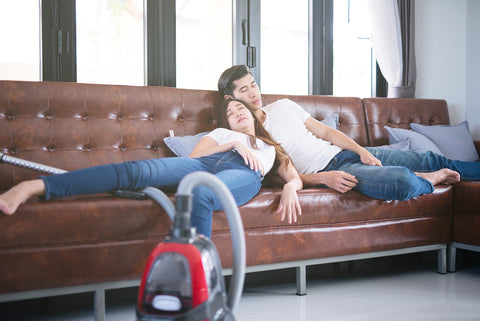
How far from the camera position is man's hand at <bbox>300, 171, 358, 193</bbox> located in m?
2.01

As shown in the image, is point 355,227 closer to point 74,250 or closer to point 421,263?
point 421,263

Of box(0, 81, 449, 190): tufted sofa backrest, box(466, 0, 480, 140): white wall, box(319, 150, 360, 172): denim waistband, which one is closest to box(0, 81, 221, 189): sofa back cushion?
box(0, 81, 449, 190): tufted sofa backrest

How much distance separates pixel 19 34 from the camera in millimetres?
2717

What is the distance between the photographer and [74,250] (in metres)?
1.55

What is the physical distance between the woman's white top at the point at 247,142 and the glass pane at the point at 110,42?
1.26 metres

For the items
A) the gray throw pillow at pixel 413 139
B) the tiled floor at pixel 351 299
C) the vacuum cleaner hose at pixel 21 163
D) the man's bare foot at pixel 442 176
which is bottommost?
the tiled floor at pixel 351 299

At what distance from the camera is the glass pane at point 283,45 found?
3695 millimetres

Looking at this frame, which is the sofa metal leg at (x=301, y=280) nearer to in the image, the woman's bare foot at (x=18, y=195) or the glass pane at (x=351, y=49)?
the woman's bare foot at (x=18, y=195)

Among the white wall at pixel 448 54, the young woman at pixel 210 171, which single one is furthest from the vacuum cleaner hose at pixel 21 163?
the white wall at pixel 448 54

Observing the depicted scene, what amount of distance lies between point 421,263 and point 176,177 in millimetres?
1781

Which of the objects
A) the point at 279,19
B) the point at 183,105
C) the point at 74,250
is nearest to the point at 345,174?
the point at 183,105

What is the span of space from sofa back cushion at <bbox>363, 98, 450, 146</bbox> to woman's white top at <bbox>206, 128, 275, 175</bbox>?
117 cm

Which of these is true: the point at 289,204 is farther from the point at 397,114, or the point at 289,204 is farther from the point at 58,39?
the point at 58,39

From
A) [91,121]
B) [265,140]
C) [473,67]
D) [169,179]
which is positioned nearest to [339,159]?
[265,140]
